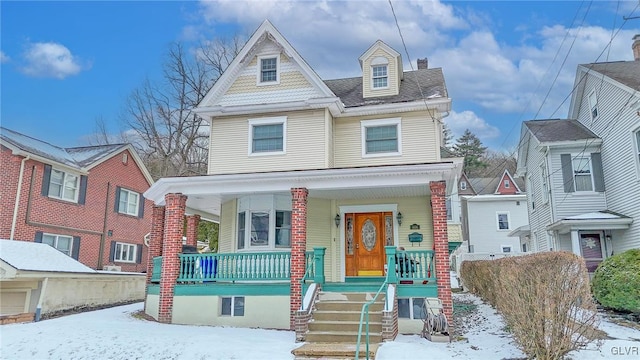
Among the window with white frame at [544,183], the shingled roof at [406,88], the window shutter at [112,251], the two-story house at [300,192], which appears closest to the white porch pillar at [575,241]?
the window with white frame at [544,183]

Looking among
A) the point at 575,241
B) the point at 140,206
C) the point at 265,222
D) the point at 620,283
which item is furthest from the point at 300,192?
the point at 140,206

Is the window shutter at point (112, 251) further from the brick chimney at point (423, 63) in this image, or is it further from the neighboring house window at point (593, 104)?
the neighboring house window at point (593, 104)

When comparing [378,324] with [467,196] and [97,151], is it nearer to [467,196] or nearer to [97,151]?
[97,151]

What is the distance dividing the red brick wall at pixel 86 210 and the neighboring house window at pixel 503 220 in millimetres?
23408

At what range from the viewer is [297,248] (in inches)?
432

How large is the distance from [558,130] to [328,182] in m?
12.6

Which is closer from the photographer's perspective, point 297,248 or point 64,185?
point 297,248

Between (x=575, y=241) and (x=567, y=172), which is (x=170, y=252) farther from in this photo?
(x=567, y=172)

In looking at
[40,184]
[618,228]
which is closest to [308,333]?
[618,228]

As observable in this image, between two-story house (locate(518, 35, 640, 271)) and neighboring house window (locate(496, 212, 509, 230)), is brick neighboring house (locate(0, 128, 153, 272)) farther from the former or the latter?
neighboring house window (locate(496, 212, 509, 230))

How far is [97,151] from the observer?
854 inches

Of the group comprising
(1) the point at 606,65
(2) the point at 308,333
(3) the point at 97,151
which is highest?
(1) the point at 606,65

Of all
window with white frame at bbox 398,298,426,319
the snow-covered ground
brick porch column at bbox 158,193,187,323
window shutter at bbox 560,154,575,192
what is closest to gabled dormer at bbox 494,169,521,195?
window shutter at bbox 560,154,575,192

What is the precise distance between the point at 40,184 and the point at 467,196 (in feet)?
85.4
